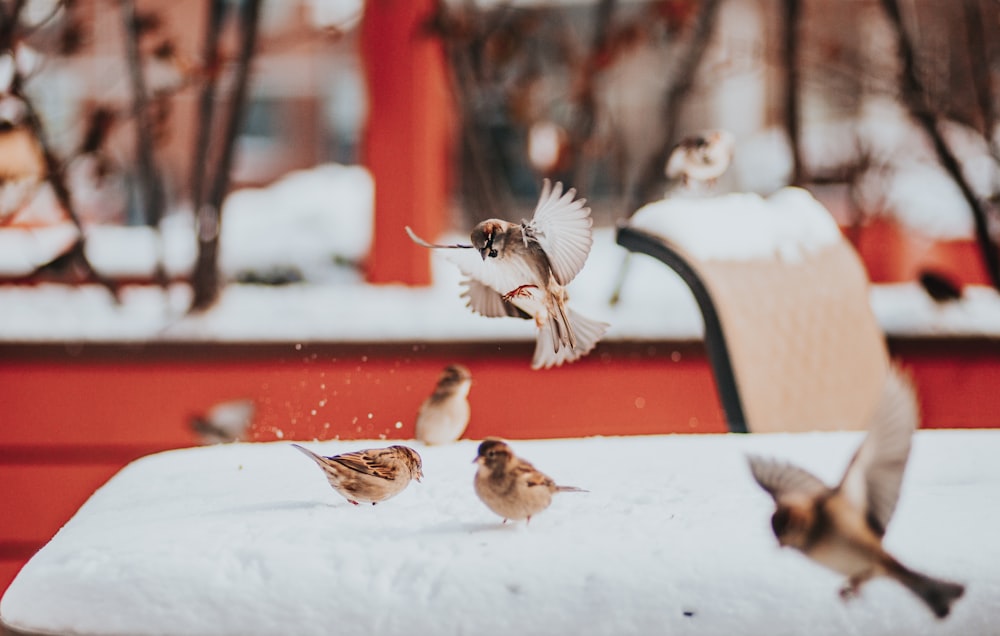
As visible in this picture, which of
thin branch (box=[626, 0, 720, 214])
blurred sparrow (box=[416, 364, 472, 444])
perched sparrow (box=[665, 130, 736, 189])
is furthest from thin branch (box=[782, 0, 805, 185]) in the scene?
blurred sparrow (box=[416, 364, 472, 444])

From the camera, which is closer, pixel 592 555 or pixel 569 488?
pixel 592 555

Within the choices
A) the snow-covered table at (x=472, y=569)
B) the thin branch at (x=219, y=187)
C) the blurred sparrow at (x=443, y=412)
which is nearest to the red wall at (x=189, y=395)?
the thin branch at (x=219, y=187)

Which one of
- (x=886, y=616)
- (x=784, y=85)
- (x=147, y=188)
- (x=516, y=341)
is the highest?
(x=886, y=616)

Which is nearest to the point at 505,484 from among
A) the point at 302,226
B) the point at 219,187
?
the point at 219,187

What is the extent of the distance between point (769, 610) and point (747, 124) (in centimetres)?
488

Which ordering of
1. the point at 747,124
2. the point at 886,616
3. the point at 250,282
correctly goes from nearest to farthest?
1. the point at 886,616
2. the point at 250,282
3. the point at 747,124

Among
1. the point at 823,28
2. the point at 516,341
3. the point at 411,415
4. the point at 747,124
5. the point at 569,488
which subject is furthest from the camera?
the point at 747,124

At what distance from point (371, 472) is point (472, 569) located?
0.13m

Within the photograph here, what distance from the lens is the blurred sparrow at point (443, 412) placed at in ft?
3.15

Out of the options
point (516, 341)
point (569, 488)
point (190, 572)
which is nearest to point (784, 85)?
point (516, 341)

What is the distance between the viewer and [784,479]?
50 cm

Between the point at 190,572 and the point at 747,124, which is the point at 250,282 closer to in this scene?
the point at 190,572

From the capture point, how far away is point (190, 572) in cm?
64

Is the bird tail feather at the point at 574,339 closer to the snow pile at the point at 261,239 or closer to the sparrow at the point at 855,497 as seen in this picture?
the sparrow at the point at 855,497
